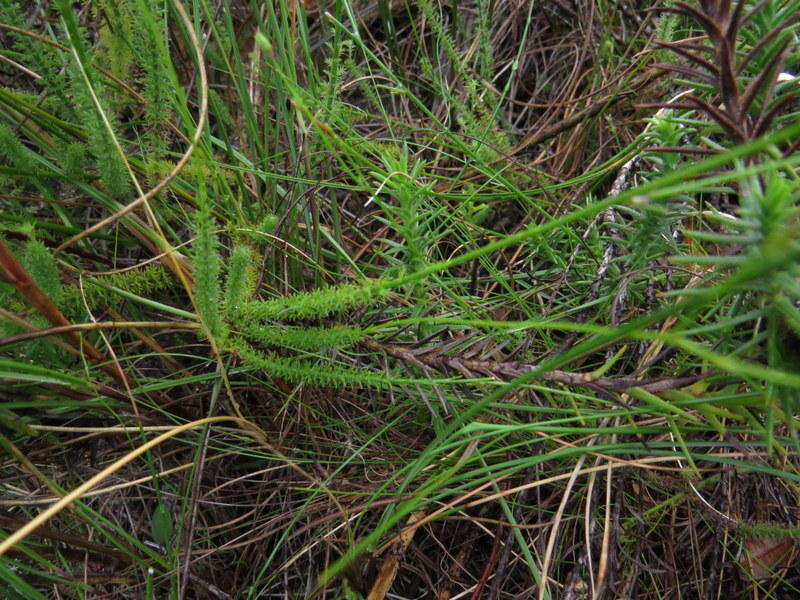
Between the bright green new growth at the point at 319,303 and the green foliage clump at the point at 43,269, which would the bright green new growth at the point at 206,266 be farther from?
the green foliage clump at the point at 43,269

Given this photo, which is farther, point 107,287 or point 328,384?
point 107,287

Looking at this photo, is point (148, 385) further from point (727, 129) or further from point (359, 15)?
point (359, 15)

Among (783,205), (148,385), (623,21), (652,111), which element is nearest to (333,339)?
(148,385)

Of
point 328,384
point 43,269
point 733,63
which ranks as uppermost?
point 733,63

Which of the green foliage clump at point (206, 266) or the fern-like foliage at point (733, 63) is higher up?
the fern-like foliage at point (733, 63)

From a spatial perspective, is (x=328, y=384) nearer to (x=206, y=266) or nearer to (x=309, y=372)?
(x=309, y=372)

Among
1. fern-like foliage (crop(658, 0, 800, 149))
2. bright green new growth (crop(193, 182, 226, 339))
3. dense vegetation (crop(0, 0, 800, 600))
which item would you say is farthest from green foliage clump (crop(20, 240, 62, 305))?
fern-like foliage (crop(658, 0, 800, 149))

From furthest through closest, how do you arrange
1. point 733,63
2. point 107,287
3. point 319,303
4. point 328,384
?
point 107,287
point 328,384
point 319,303
point 733,63

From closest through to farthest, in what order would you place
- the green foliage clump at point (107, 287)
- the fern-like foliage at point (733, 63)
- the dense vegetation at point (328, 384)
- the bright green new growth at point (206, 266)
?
1. the fern-like foliage at point (733, 63)
2. the bright green new growth at point (206, 266)
3. the dense vegetation at point (328, 384)
4. the green foliage clump at point (107, 287)

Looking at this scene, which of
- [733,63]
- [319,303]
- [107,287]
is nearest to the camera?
[733,63]

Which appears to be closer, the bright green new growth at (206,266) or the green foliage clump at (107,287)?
the bright green new growth at (206,266)

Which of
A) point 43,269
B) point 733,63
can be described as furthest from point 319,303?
point 733,63

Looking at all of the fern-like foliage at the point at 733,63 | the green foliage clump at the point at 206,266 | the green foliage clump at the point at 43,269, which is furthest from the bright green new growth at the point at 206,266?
the fern-like foliage at the point at 733,63

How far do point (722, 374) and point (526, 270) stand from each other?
1.97 ft
